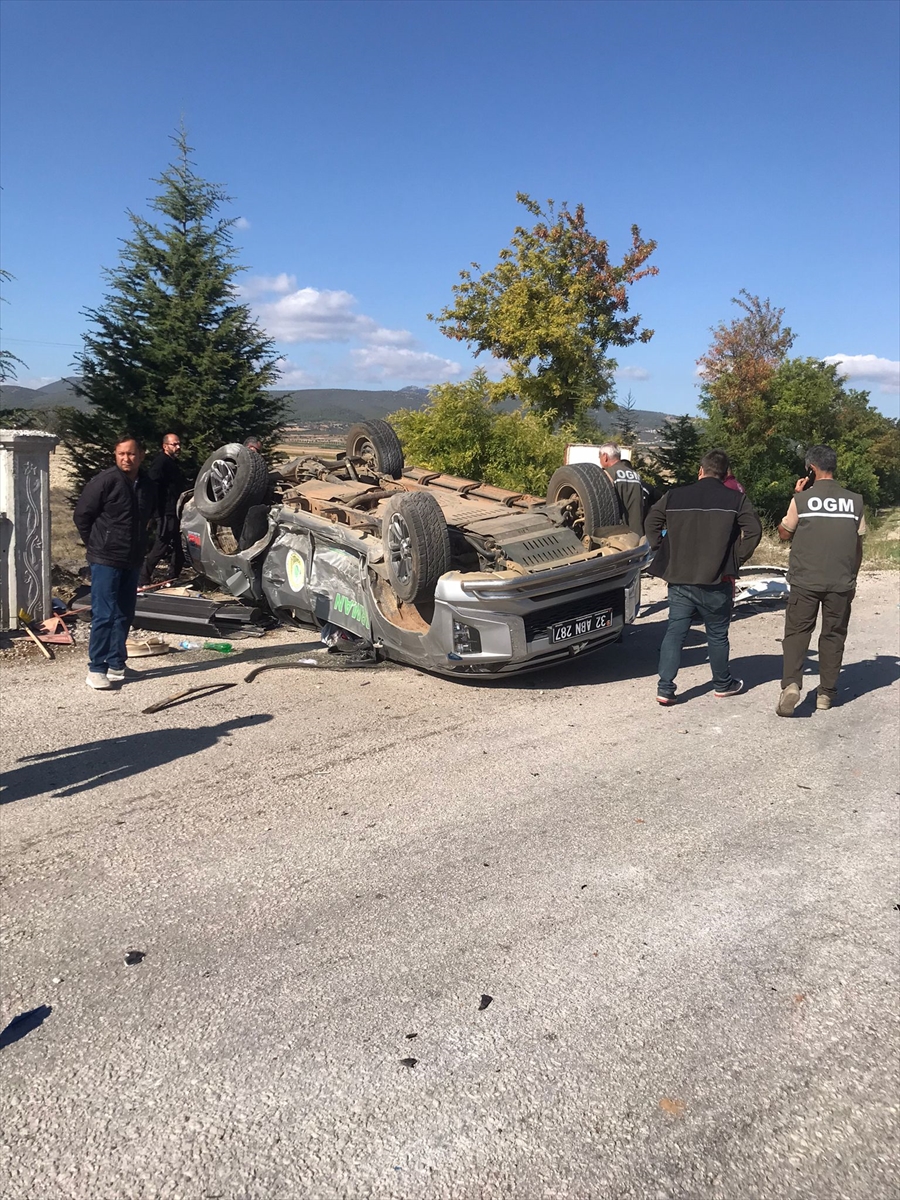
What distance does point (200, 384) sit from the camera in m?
11.7

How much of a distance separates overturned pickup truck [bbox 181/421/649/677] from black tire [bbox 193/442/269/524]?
0.04 ft

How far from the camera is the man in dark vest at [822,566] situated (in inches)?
238

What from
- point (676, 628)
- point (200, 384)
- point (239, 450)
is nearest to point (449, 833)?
point (676, 628)

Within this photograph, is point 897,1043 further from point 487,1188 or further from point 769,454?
point 769,454

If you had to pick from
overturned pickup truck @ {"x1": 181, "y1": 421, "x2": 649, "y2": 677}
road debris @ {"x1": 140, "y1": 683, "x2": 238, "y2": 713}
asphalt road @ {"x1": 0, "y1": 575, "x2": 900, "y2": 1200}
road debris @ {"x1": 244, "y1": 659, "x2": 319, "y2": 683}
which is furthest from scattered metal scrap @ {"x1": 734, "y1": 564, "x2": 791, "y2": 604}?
road debris @ {"x1": 140, "y1": 683, "x2": 238, "y2": 713}

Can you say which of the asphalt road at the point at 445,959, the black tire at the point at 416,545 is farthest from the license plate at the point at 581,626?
the black tire at the point at 416,545

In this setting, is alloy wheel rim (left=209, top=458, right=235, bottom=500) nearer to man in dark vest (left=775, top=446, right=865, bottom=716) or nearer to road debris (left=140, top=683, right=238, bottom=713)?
road debris (left=140, top=683, right=238, bottom=713)

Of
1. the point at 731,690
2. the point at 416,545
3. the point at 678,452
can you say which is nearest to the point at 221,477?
the point at 416,545

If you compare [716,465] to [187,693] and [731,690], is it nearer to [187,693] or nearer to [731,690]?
[731,690]

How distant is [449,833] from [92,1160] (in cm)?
217

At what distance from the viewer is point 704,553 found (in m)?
6.21

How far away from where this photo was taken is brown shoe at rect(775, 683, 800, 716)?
607 centimetres

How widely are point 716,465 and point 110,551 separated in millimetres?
4411

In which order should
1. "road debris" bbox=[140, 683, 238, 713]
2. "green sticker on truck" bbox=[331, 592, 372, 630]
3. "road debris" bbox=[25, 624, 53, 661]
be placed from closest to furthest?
1. "road debris" bbox=[140, 683, 238, 713]
2. "green sticker on truck" bbox=[331, 592, 372, 630]
3. "road debris" bbox=[25, 624, 53, 661]
